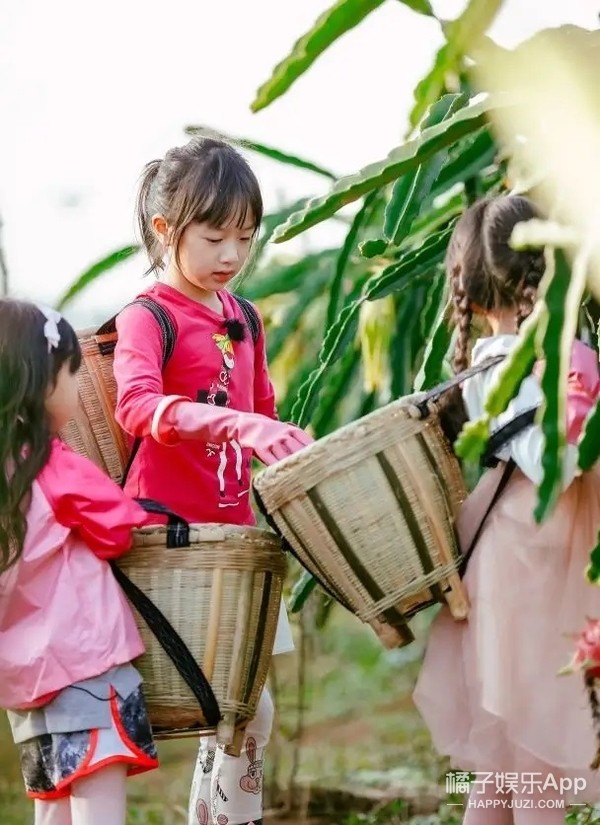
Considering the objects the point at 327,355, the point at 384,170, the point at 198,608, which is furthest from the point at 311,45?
the point at 198,608

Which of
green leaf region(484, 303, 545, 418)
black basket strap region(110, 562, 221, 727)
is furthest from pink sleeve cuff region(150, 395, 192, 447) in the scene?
green leaf region(484, 303, 545, 418)

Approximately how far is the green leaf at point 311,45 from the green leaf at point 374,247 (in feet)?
1.30

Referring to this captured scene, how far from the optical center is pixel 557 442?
1655 millimetres

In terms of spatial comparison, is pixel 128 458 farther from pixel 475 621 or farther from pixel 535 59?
pixel 535 59

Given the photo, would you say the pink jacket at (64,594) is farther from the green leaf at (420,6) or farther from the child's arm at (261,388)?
the green leaf at (420,6)

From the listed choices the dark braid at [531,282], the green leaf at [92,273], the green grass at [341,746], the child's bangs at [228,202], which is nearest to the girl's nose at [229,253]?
the child's bangs at [228,202]

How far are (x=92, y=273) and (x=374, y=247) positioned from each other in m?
0.87

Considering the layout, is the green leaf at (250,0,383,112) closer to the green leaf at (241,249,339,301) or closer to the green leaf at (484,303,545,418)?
the green leaf at (484,303,545,418)

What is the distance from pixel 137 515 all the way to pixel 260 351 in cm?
53

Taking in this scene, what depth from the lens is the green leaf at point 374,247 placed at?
2332 millimetres

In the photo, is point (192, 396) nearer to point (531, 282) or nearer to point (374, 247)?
point (374, 247)

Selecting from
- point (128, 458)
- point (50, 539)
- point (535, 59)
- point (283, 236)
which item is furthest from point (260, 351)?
point (535, 59)

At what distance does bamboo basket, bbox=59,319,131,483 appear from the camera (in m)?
2.32

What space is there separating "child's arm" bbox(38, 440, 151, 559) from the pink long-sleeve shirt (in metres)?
0.21
